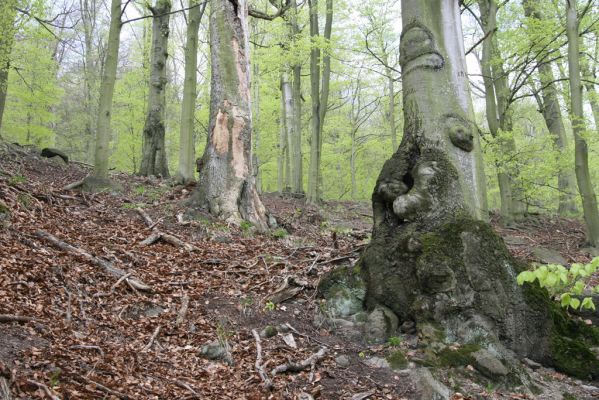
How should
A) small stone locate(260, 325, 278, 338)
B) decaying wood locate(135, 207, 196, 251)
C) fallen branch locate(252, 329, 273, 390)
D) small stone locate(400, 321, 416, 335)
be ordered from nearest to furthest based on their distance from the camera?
fallen branch locate(252, 329, 273, 390) < small stone locate(400, 321, 416, 335) < small stone locate(260, 325, 278, 338) < decaying wood locate(135, 207, 196, 251)

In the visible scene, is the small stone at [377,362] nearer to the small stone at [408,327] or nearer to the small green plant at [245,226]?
the small stone at [408,327]

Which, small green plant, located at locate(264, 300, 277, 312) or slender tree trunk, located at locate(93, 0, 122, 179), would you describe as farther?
slender tree trunk, located at locate(93, 0, 122, 179)

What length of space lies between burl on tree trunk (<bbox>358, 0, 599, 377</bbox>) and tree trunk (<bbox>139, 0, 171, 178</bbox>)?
976 cm

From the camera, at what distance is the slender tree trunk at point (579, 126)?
30.5 feet

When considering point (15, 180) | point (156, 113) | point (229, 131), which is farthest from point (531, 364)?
point (156, 113)

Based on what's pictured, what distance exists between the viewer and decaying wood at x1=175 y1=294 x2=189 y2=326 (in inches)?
178

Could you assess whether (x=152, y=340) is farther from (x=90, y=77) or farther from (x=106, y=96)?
(x=90, y=77)

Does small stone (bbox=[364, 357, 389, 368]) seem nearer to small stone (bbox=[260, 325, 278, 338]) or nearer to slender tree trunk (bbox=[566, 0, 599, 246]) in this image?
small stone (bbox=[260, 325, 278, 338])

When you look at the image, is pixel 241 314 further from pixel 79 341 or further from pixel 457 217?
pixel 457 217

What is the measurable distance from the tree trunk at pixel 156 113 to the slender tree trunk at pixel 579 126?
10888mm

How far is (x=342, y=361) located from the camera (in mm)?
3996

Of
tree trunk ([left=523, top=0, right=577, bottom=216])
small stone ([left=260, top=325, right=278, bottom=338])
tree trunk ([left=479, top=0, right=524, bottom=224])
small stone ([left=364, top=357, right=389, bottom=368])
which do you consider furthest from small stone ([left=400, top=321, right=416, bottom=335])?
tree trunk ([left=523, top=0, right=577, bottom=216])

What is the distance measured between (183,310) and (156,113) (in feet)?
32.5

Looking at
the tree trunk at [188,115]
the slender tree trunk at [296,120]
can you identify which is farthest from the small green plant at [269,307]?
the slender tree trunk at [296,120]
